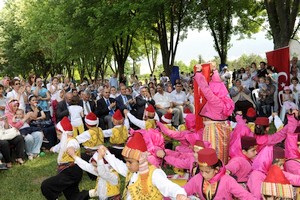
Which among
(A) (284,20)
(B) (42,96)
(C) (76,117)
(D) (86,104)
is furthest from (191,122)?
(A) (284,20)

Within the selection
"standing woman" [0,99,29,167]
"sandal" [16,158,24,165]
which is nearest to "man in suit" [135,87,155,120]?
"standing woman" [0,99,29,167]

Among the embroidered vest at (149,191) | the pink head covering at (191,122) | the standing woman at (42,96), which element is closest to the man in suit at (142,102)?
the standing woman at (42,96)

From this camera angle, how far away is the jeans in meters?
9.39

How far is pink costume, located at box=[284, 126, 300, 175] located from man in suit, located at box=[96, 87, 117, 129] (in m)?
6.48

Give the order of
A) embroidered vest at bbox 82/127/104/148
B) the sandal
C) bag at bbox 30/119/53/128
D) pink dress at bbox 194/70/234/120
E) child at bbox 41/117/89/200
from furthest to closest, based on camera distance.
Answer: bag at bbox 30/119/53/128
the sandal
embroidered vest at bbox 82/127/104/148
child at bbox 41/117/89/200
pink dress at bbox 194/70/234/120

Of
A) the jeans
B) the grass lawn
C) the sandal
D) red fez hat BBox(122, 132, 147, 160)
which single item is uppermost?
red fez hat BBox(122, 132, 147, 160)

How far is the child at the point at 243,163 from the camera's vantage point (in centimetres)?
496

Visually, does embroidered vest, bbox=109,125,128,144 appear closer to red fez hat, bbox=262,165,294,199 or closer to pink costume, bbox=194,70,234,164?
pink costume, bbox=194,70,234,164

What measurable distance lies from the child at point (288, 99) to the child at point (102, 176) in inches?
292

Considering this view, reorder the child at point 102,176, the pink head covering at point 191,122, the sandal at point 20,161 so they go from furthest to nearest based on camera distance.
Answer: the sandal at point 20,161, the pink head covering at point 191,122, the child at point 102,176

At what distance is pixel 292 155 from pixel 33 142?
6538 mm

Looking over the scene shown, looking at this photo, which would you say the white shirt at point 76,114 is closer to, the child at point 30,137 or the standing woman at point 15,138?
the child at point 30,137

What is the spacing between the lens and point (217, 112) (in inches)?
228

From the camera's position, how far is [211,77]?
596 cm
